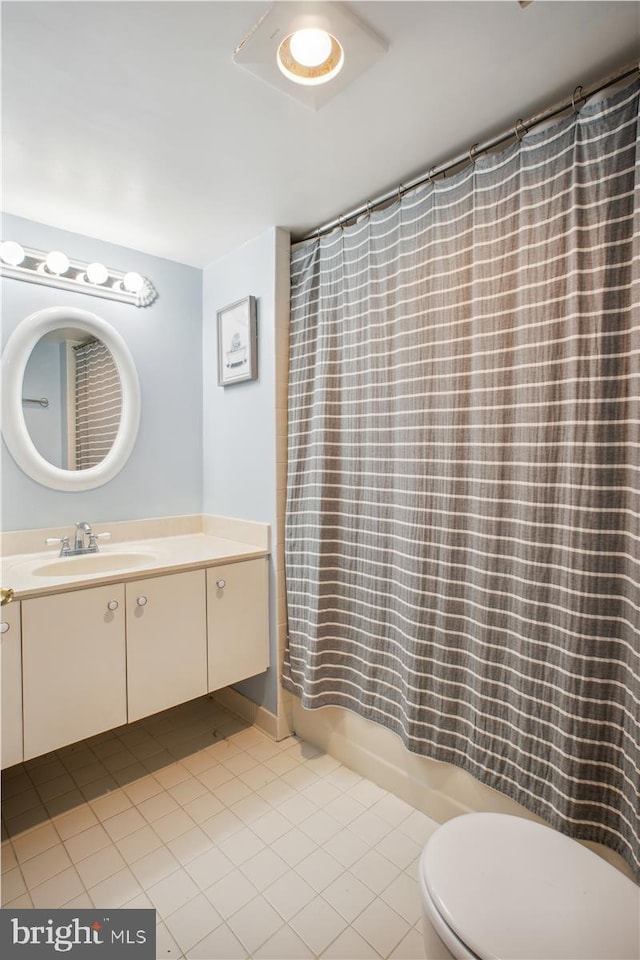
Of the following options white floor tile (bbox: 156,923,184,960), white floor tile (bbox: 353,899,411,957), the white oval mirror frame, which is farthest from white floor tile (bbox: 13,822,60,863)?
the white oval mirror frame

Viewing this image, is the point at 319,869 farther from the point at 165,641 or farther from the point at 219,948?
the point at 165,641

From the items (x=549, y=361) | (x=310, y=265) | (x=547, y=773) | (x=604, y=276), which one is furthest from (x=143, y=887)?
(x=310, y=265)

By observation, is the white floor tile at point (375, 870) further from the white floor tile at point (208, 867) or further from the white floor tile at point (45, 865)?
the white floor tile at point (45, 865)

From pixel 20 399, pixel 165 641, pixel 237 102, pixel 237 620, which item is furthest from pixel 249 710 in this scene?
pixel 237 102

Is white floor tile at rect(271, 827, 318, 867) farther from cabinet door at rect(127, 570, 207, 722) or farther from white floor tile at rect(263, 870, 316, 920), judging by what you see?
cabinet door at rect(127, 570, 207, 722)

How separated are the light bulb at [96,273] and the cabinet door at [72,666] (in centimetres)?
134

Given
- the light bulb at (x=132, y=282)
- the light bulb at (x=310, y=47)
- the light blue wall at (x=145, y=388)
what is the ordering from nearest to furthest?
the light bulb at (x=310, y=47) → the light blue wall at (x=145, y=388) → the light bulb at (x=132, y=282)

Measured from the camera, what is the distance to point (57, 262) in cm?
191

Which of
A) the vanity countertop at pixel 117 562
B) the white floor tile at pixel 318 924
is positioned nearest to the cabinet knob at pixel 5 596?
the vanity countertop at pixel 117 562

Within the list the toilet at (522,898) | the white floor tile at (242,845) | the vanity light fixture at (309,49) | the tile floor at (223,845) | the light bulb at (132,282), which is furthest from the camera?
the light bulb at (132,282)

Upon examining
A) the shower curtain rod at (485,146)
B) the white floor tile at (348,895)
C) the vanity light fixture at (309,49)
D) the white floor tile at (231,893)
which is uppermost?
the vanity light fixture at (309,49)

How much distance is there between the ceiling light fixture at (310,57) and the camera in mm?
1117

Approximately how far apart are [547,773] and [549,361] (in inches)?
44.1

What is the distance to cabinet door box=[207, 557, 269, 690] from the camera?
192cm
